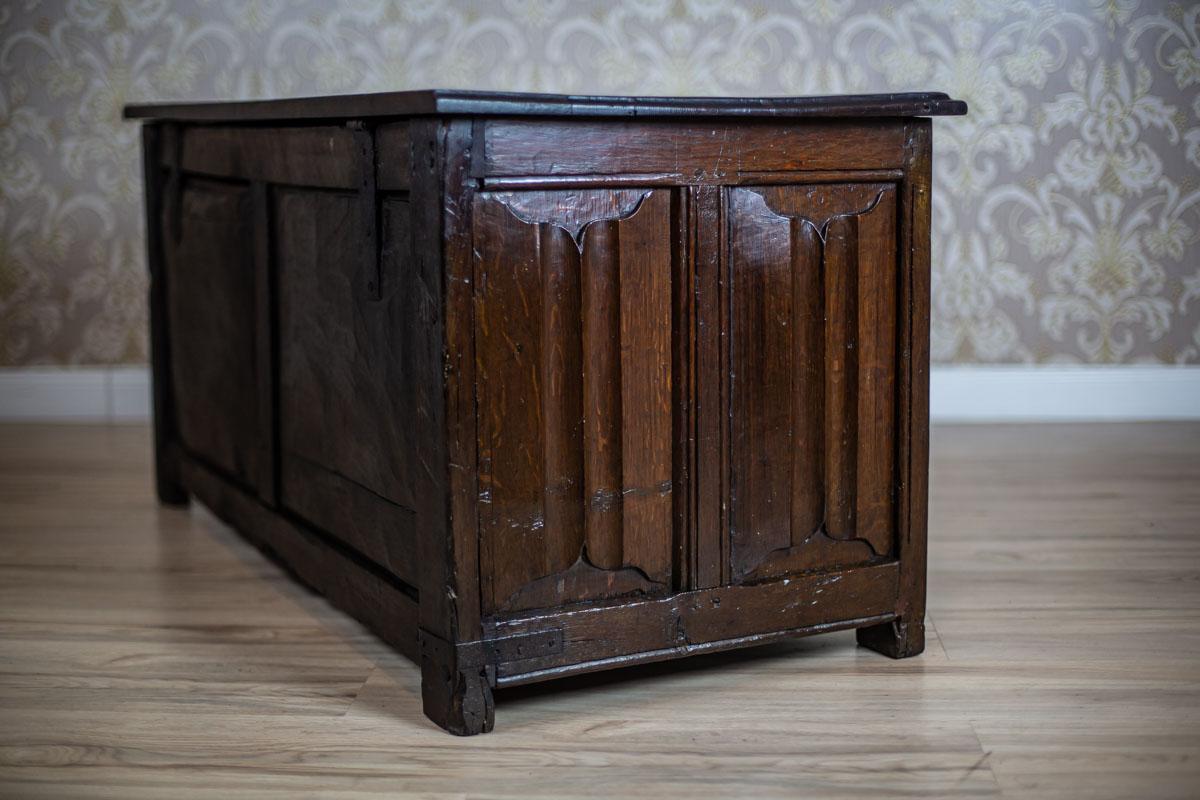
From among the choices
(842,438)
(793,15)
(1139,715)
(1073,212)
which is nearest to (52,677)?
(842,438)

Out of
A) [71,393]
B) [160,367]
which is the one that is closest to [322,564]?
[160,367]

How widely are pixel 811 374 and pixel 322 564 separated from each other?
754 millimetres

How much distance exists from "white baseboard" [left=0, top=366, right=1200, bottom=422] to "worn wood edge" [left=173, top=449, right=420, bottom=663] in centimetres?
121

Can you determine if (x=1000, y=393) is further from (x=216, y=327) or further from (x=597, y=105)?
(x=597, y=105)

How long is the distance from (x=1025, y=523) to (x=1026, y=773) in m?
1.18

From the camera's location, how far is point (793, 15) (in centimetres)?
356

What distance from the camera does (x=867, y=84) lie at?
355 cm

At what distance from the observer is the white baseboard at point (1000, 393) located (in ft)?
12.0

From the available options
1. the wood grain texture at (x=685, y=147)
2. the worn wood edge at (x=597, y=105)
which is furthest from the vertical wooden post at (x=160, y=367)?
the wood grain texture at (x=685, y=147)

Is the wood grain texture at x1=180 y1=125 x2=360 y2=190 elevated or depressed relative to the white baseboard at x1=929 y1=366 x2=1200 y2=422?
elevated

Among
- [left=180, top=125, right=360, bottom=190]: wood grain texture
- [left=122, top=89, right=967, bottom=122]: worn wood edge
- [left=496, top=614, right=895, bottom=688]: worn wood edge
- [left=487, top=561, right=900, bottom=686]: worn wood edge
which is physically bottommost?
[left=496, top=614, right=895, bottom=688]: worn wood edge

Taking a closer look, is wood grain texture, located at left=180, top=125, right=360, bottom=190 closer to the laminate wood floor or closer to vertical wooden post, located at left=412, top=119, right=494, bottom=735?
vertical wooden post, located at left=412, top=119, right=494, bottom=735

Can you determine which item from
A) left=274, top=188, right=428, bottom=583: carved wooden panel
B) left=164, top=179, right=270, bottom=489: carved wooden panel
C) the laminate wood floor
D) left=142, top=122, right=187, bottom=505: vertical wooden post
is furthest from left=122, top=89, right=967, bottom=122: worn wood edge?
left=142, top=122, right=187, bottom=505: vertical wooden post

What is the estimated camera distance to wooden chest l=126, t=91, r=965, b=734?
5.45 ft
